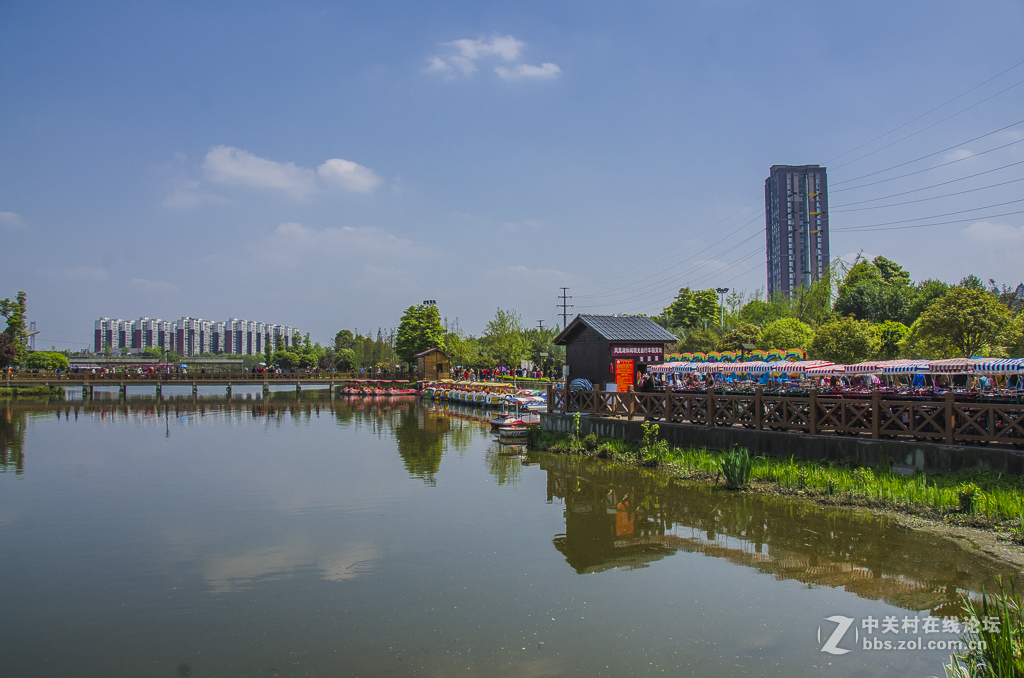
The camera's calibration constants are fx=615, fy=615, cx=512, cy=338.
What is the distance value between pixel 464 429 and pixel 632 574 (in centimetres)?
2348

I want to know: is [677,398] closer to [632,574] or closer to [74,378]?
[632,574]

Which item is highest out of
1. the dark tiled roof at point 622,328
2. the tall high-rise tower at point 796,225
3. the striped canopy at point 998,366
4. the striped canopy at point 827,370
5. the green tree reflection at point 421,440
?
the tall high-rise tower at point 796,225

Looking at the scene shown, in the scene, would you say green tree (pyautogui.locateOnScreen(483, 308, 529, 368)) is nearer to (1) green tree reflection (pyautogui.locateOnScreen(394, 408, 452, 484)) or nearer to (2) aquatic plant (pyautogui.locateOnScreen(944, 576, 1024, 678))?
(1) green tree reflection (pyautogui.locateOnScreen(394, 408, 452, 484))

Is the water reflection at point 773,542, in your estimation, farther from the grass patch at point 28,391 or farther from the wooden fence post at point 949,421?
the grass patch at point 28,391

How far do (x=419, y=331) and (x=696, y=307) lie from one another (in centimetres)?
3282

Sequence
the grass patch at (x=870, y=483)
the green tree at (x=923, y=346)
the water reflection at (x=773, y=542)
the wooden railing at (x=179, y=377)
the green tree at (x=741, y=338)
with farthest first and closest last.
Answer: the wooden railing at (x=179, y=377) → the green tree at (x=741, y=338) → the green tree at (x=923, y=346) → the grass patch at (x=870, y=483) → the water reflection at (x=773, y=542)

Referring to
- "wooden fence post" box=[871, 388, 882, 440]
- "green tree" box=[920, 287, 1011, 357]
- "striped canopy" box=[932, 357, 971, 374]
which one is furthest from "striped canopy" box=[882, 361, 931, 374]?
"green tree" box=[920, 287, 1011, 357]

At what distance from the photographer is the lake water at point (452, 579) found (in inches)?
264

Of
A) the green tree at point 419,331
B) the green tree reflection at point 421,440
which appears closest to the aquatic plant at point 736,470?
the green tree reflection at point 421,440

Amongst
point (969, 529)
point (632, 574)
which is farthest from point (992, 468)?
point (632, 574)

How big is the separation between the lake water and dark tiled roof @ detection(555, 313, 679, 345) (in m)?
7.30

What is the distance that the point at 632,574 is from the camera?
30.1 feet

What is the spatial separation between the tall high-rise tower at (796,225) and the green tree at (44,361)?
355 feet

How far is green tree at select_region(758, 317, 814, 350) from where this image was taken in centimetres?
3756
